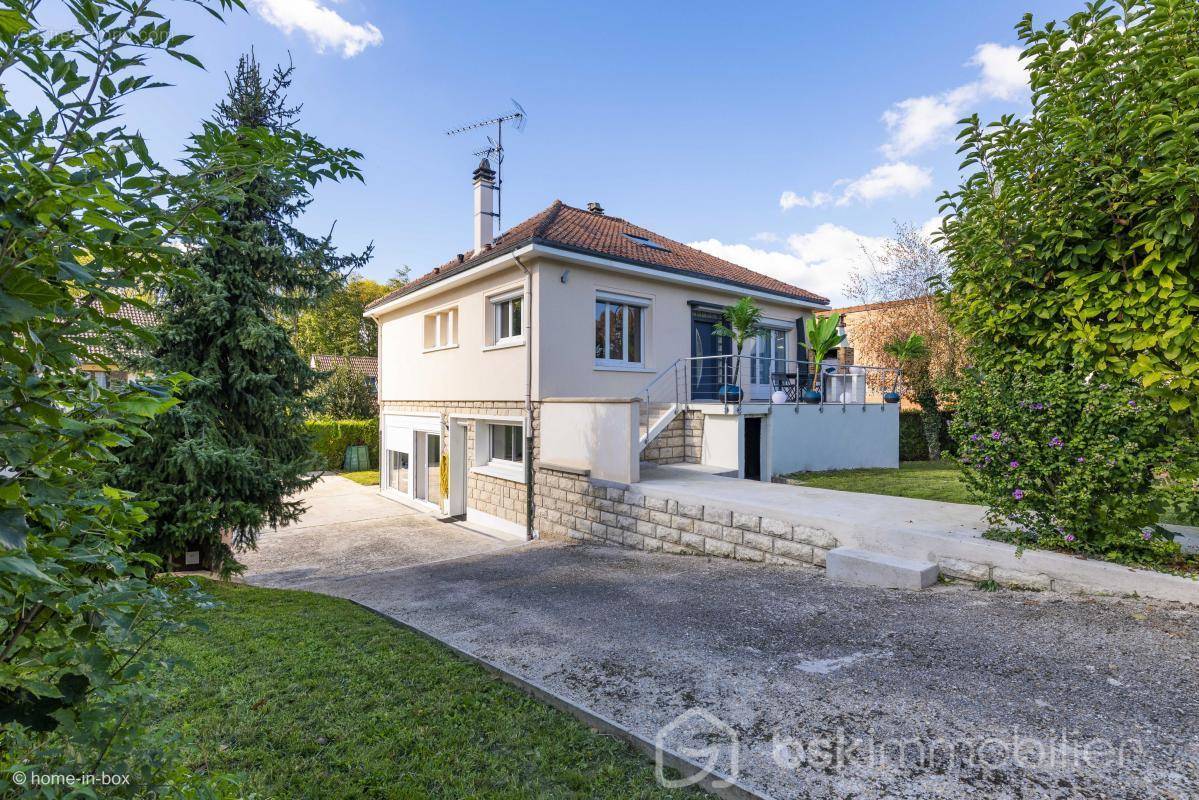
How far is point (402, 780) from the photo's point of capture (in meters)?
2.99

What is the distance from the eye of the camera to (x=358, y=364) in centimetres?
3538

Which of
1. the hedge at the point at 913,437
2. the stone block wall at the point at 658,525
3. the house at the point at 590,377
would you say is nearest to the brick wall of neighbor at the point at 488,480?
the house at the point at 590,377

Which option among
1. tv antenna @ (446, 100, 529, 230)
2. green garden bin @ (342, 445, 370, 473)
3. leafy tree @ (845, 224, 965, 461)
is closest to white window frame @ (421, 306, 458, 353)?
tv antenna @ (446, 100, 529, 230)

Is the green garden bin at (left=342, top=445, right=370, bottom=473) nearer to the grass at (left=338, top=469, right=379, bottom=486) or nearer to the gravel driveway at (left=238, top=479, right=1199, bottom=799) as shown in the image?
the grass at (left=338, top=469, right=379, bottom=486)

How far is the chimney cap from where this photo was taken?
52.9 ft

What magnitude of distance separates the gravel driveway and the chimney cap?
12.9 m

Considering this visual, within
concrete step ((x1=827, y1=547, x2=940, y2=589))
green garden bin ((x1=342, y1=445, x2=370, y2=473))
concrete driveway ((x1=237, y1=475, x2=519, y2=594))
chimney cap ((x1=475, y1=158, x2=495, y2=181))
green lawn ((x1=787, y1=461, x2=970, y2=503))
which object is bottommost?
concrete driveway ((x1=237, y1=475, x2=519, y2=594))

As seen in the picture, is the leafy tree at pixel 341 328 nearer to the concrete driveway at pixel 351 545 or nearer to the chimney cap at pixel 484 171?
the chimney cap at pixel 484 171

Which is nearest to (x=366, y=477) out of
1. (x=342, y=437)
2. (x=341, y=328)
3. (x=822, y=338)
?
(x=342, y=437)

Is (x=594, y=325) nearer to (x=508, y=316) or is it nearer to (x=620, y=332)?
(x=620, y=332)

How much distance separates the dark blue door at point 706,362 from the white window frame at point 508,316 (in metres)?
4.48

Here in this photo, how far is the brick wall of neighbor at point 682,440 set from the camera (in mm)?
12133

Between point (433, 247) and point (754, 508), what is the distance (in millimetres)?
13394

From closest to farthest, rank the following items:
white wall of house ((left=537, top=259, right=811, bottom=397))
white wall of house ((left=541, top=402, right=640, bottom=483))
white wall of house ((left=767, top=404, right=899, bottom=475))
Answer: white wall of house ((left=541, top=402, right=640, bottom=483)) < white wall of house ((left=537, top=259, right=811, bottom=397)) < white wall of house ((left=767, top=404, right=899, bottom=475))
